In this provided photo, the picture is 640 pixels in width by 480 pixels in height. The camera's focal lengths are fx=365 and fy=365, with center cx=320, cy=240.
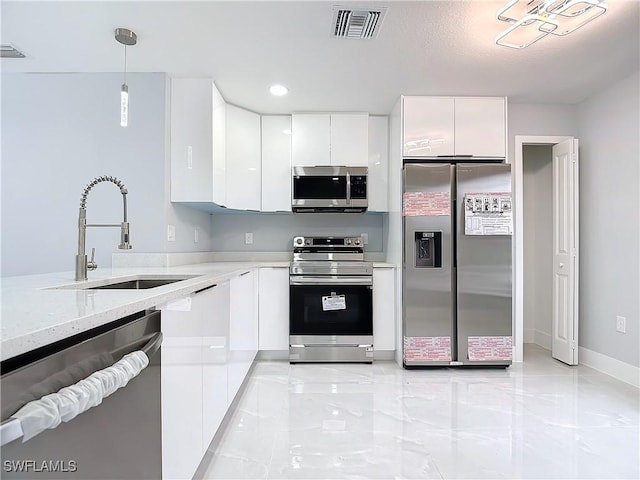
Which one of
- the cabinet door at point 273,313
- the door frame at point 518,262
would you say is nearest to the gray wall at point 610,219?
the door frame at point 518,262

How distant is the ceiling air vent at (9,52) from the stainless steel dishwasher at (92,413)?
227cm

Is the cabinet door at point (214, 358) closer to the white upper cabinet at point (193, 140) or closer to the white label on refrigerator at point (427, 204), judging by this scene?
the white upper cabinet at point (193, 140)

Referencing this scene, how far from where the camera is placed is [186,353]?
1.32 m

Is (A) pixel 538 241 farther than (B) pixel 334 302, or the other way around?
(A) pixel 538 241

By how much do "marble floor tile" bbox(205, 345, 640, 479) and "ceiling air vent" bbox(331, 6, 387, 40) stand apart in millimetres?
2191

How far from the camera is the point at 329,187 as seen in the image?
3377mm

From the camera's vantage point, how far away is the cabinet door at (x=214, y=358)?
155 cm

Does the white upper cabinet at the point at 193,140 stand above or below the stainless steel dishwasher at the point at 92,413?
above

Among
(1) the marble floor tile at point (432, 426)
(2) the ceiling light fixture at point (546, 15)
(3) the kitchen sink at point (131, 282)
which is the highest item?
(2) the ceiling light fixture at point (546, 15)

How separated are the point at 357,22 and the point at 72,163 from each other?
2.12 metres

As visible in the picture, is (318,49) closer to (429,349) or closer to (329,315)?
(329,315)

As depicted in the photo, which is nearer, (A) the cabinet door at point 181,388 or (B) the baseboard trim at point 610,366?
(A) the cabinet door at point 181,388

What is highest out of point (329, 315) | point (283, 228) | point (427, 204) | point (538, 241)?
point (427, 204)

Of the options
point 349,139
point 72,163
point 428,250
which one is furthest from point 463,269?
point 72,163
